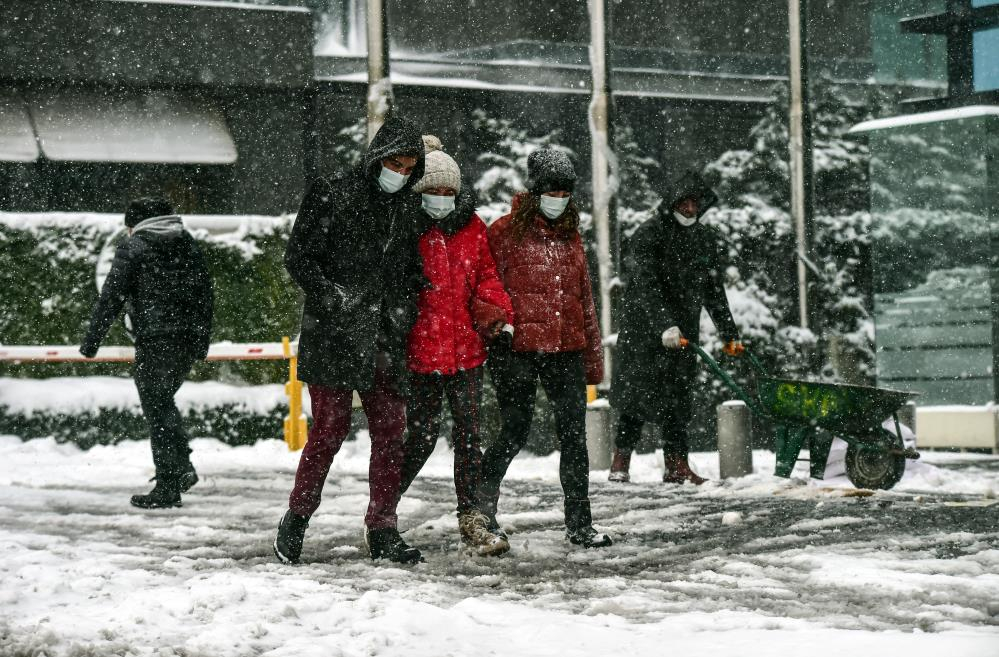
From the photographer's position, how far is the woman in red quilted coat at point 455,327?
7.15 m

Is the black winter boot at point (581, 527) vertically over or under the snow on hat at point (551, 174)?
under

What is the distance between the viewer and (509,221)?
7605 mm

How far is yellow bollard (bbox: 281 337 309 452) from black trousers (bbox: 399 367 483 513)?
19.4ft

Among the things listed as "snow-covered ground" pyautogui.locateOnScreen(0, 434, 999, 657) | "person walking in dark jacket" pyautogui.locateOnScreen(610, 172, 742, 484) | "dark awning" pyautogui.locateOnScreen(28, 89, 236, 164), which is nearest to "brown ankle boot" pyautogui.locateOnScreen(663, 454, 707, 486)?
"person walking in dark jacket" pyautogui.locateOnScreen(610, 172, 742, 484)

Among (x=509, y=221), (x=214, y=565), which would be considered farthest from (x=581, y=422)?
(x=214, y=565)

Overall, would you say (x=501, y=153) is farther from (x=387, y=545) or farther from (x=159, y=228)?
(x=387, y=545)

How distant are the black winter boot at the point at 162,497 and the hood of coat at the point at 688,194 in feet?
12.8

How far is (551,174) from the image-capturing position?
24.4 feet

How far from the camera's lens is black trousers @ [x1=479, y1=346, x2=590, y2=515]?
295 inches

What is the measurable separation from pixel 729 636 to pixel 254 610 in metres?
1.84

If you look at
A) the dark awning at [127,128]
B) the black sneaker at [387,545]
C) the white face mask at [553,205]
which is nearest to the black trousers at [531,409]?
the black sneaker at [387,545]

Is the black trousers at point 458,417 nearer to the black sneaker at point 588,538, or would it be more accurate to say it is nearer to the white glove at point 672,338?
the black sneaker at point 588,538

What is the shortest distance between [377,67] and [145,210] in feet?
11.1

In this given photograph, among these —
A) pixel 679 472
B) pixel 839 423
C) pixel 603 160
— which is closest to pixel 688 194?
pixel 839 423
